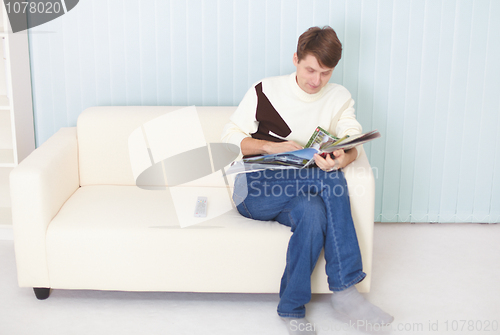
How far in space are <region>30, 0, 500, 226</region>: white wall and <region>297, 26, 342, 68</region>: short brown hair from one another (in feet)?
2.06

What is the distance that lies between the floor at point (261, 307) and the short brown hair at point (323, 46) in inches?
37.8

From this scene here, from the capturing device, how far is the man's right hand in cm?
193

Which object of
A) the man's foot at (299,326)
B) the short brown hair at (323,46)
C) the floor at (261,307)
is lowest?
the floor at (261,307)

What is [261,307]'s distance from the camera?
1981mm

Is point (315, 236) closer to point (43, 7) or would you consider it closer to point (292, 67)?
point (292, 67)

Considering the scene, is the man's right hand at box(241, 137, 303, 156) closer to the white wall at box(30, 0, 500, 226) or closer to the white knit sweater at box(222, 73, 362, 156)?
the white knit sweater at box(222, 73, 362, 156)

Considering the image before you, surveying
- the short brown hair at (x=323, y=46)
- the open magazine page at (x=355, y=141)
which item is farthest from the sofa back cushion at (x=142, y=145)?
the open magazine page at (x=355, y=141)

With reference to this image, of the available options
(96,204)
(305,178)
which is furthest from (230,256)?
(96,204)

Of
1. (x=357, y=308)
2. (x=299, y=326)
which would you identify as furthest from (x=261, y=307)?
(x=357, y=308)

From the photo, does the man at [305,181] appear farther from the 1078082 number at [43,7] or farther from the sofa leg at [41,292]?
the 1078082 number at [43,7]

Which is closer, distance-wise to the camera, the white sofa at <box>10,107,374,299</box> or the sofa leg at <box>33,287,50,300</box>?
the white sofa at <box>10,107,374,299</box>

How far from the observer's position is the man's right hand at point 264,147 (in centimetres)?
193

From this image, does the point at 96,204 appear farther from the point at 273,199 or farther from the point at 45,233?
the point at 273,199

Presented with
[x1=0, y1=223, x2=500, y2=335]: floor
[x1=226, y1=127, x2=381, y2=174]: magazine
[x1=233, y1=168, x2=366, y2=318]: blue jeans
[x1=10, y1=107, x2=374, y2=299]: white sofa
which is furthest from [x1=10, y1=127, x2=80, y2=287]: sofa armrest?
[x1=233, y1=168, x2=366, y2=318]: blue jeans
